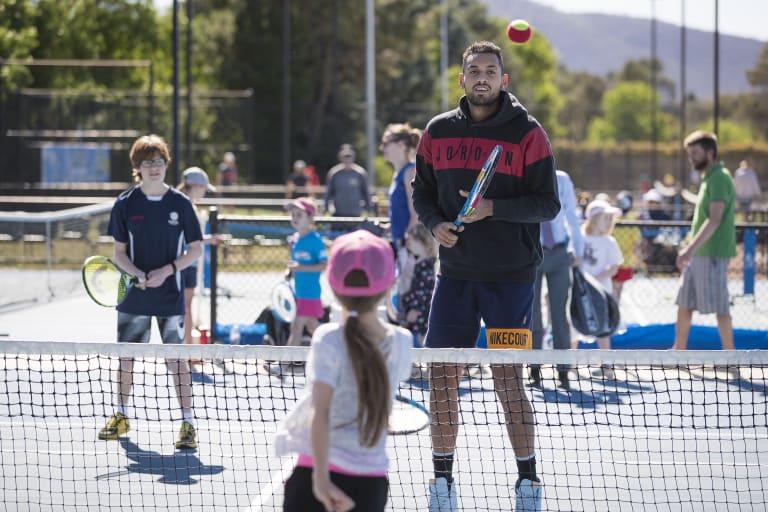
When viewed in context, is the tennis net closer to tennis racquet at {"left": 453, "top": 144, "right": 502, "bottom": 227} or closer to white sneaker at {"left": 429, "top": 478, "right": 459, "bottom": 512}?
white sneaker at {"left": 429, "top": 478, "right": 459, "bottom": 512}

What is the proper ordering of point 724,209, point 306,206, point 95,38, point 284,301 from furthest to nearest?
point 95,38, point 284,301, point 306,206, point 724,209

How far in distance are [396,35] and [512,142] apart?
53565 millimetres

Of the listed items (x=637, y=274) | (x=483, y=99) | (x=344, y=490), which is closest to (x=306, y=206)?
(x=483, y=99)

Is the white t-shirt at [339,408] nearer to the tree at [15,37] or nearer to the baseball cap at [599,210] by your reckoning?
the baseball cap at [599,210]

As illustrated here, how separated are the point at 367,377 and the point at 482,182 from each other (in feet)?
5.85

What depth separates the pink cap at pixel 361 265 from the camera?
3.63 metres

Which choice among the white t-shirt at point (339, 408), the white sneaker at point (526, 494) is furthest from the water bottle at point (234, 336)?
the white t-shirt at point (339, 408)

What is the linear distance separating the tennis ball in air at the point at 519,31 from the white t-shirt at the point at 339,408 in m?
4.08

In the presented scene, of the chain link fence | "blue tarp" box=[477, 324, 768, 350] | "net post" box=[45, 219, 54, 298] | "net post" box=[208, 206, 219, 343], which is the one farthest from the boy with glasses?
"net post" box=[45, 219, 54, 298]

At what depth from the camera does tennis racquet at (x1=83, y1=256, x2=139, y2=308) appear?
22.4 feet

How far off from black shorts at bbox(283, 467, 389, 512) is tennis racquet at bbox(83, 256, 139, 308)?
3490 millimetres

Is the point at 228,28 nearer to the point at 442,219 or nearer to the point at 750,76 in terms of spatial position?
the point at 442,219

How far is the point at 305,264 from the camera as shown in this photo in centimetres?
901

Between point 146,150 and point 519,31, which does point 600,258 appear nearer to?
point 519,31
